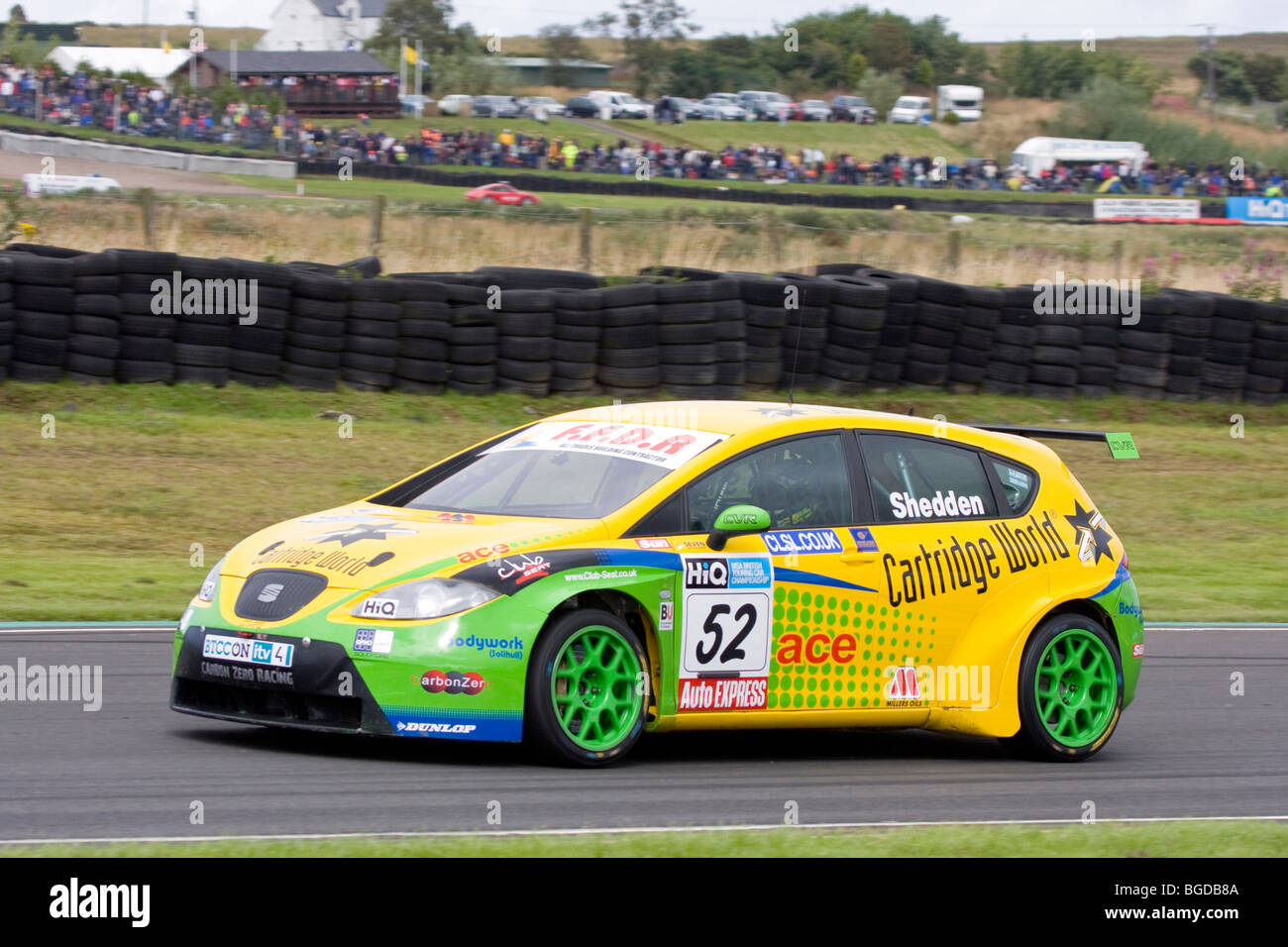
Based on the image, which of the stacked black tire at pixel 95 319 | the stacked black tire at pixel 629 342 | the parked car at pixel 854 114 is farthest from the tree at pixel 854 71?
the stacked black tire at pixel 95 319

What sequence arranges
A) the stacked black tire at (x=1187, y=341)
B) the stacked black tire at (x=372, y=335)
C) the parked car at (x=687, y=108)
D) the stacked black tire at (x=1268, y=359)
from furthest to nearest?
the parked car at (x=687, y=108), the stacked black tire at (x=1268, y=359), the stacked black tire at (x=1187, y=341), the stacked black tire at (x=372, y=335)

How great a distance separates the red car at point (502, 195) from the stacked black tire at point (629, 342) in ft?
73.2

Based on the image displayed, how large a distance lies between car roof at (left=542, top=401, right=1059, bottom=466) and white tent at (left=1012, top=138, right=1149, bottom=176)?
2040 inches

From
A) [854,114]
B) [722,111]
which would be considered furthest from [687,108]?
[854,114]

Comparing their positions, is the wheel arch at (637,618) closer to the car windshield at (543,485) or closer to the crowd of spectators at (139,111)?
the car windshield at (543,485)

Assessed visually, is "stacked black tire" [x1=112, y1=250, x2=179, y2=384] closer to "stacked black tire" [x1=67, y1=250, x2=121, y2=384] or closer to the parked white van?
"stacked black tire" [x1=67, y1=250, x2=121, y2=384]

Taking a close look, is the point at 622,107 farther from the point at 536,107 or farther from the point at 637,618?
the point at 637,618

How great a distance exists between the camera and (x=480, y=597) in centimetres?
641

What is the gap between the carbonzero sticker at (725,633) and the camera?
22.5ft

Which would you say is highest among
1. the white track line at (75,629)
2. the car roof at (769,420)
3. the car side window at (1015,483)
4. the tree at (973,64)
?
the tree at (973,64)

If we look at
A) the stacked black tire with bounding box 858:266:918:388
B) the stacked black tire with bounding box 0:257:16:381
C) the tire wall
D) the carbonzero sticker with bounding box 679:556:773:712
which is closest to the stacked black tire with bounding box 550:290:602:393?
the tire wall

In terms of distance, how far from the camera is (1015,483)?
804 centimetres
